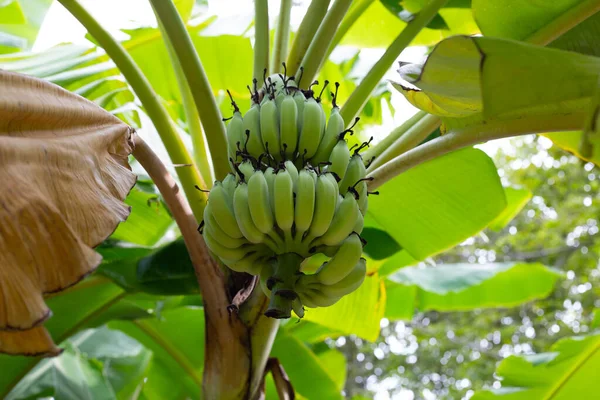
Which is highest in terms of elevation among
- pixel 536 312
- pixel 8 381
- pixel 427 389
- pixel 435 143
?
pixel 435 143

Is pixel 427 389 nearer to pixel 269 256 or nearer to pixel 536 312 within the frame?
pixel 536 312

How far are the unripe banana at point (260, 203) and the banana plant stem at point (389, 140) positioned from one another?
0.34 meters

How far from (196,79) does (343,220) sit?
345 millimetres

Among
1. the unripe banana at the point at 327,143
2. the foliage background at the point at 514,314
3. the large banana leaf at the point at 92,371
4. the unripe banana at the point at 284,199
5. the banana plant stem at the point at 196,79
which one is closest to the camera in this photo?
the unripe banana at the point at 284,199

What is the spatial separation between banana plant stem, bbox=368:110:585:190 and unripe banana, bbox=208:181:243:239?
0.25 metres

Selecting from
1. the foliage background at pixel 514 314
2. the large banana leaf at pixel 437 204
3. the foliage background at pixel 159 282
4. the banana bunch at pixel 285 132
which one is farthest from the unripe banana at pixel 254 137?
the foliage background at pixel 514 314

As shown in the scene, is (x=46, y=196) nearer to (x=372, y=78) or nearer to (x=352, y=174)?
(x=352, y=174)

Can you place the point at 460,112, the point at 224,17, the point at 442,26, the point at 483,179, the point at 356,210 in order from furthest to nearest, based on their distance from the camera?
the point at 224,17 → the point at 442,26 → the point at 483,179 → the point at 460,112 → the point at 356,210

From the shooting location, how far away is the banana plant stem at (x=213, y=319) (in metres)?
0.83

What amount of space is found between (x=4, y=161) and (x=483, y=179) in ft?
2.87

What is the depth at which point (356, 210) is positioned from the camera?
692 mm

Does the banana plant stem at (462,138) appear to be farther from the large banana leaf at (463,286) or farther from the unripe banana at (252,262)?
the large banana leaf at (463,286)

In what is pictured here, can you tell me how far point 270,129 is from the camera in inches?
29.0

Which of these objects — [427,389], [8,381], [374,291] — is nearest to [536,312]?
[427,389]
